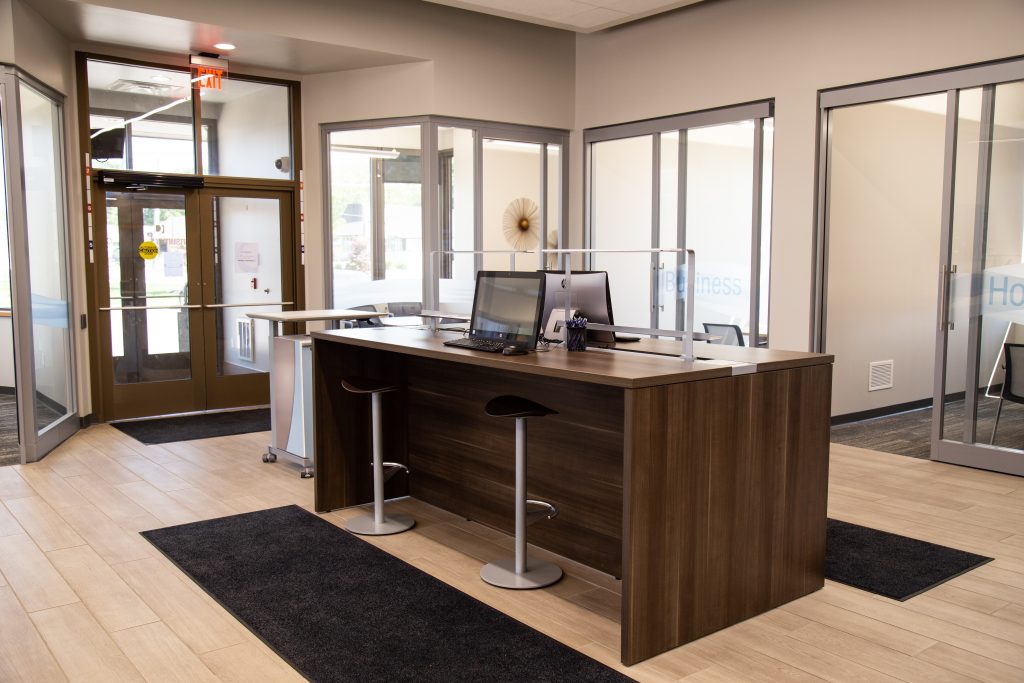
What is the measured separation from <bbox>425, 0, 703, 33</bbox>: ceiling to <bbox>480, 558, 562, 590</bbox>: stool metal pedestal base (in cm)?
422

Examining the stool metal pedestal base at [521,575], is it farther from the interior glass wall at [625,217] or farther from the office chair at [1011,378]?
the interior glass wall at [625,217]

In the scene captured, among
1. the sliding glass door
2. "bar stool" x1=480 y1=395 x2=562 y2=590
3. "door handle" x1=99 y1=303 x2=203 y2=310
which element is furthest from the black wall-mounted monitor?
the sliding glass door

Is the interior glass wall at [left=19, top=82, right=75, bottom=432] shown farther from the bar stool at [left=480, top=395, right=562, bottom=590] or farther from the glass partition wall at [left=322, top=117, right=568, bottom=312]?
the bar stool at [left=480, top=395, right=562, bottom=590]

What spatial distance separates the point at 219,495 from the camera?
15.9ft

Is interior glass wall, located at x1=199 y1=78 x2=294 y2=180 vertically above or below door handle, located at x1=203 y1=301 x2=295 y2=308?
above

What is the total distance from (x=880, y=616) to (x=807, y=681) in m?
0.68

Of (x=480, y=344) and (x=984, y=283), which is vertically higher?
(x=984, y=283)

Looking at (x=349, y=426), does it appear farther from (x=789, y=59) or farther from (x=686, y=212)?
(x=789, y=59)

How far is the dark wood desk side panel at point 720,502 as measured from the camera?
2797 millimetres

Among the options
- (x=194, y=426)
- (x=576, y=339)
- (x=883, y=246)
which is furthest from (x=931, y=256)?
(x=194, y=426)

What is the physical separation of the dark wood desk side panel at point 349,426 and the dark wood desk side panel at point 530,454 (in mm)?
86

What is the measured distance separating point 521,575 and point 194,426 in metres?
4.15

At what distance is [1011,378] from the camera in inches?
206

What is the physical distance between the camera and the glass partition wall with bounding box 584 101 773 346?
21.7ft
